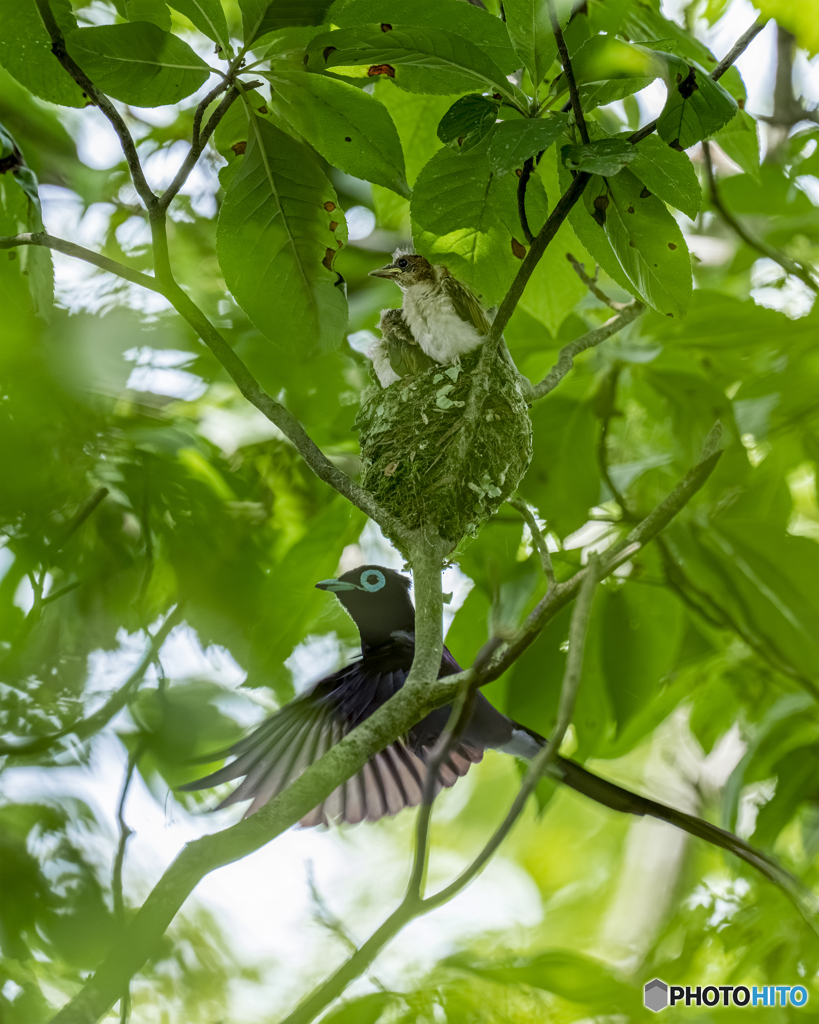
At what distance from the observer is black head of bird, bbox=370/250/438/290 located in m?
3.18

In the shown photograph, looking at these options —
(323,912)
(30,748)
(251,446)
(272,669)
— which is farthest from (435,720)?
(251,446)

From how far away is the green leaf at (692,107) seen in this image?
4.34 feet

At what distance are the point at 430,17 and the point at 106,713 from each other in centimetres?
240

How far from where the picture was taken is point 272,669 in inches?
105

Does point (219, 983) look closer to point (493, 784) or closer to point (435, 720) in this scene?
point (435, 720)

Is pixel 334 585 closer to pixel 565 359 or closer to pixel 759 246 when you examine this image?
pixel 565 359

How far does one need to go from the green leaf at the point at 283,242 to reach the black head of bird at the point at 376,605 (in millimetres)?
1162

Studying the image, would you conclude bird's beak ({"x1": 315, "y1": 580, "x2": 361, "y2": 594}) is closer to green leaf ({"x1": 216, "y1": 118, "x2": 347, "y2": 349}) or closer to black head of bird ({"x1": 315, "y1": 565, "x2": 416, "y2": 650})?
black head of bird ({"x1": 315, "y1": 565, "x2": 416, "y2": 650})

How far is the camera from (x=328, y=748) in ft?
8.55

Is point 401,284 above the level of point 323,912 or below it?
above

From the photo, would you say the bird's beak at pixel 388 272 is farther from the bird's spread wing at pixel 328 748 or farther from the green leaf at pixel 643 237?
the green leaf at pixel 643 237

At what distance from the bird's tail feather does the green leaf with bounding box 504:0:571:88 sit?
143 cm

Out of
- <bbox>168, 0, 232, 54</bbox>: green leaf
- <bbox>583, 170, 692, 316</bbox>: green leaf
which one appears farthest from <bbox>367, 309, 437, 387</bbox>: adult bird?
<bbox>168, 0, 232, 54</bbox>: green leaf

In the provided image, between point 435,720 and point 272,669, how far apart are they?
542 millimetres
